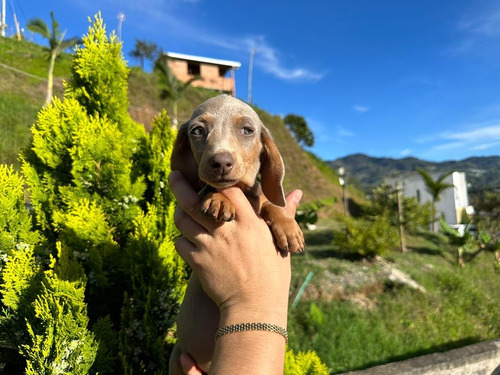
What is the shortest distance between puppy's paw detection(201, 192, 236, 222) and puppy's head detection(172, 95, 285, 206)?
0.08m

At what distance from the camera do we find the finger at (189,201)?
1.85 meters

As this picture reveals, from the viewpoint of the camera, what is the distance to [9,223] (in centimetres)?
289

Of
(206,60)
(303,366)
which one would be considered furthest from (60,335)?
(206,60)

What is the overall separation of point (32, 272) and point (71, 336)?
70 centimetres

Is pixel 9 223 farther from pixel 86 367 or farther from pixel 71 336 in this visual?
pixel 86 367

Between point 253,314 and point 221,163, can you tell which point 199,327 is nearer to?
point 253,314

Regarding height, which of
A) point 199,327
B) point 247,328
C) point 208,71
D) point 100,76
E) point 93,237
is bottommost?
point 199,327

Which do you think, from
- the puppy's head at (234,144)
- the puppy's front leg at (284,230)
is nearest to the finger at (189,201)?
the puppy's head at (234,144)

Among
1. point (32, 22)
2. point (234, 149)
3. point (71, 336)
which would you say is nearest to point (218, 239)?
point (234, 149)

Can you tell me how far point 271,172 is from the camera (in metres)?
2.11

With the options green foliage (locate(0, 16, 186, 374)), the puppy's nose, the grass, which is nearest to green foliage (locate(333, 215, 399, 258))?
the grass

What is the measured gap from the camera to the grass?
600cm

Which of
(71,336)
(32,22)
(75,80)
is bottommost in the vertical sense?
(71,336)

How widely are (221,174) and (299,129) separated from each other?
3651 centimetres
